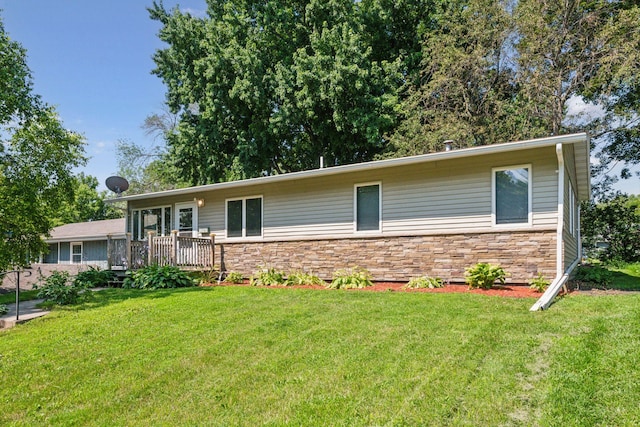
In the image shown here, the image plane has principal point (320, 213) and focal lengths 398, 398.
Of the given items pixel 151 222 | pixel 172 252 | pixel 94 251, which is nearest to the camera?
pixel 172 252

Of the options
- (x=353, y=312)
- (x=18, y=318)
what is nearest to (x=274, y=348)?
(x=353, y=312)

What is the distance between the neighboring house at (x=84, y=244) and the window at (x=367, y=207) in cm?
1288

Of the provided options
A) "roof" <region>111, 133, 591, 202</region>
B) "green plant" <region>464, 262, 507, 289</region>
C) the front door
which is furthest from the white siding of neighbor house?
the front door

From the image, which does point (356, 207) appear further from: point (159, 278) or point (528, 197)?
point (159, 278)

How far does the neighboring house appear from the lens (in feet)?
62.0

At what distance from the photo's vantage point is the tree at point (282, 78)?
16125 mm

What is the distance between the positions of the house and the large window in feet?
4.02

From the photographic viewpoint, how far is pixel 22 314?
22.0ft

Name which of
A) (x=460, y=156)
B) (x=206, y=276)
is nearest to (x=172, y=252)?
(x=206, y=276)

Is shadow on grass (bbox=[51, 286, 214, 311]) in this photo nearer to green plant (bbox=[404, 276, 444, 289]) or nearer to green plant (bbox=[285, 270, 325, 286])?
green plant (bbox=[285, 270, 325, 286])

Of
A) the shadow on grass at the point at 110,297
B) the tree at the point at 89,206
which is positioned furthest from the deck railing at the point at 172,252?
the tree at the point at 89,206

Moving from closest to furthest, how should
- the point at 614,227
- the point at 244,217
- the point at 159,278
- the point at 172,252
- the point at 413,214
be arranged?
the point at 413,214 → the point at 159,278 → the point at 172,252 → the point at 244,217 → the point at 614,227

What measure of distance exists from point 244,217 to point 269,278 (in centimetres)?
255

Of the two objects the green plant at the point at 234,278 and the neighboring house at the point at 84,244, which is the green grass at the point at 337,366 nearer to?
the green plant at the point at 234,278
